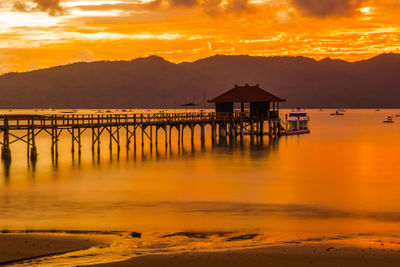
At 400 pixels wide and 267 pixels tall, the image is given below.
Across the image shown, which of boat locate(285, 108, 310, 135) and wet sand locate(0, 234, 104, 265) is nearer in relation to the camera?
wet sand locate(0, 234, 104, 265)

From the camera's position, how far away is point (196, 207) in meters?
26.0

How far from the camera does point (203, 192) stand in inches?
1222

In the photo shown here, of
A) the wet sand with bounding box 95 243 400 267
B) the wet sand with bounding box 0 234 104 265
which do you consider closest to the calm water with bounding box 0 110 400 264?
the wet sand with bounding box 0 234 104 265

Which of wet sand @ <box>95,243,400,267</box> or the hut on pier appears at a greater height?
the hut on pier

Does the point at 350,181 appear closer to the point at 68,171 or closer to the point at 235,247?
the point at 68,171

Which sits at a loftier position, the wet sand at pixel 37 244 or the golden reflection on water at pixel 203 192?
the wet sand at pixel 37 244

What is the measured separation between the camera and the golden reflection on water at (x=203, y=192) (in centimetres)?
2233

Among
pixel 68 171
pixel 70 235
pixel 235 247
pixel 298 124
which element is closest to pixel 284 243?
pixel 235 247

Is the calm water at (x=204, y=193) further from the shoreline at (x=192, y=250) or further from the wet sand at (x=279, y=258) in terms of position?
the wet sand at (x=279, y=258)

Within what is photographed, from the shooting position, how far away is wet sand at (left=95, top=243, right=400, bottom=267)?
1515 cm

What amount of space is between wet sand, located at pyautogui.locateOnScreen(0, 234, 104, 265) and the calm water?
2283 millimetres

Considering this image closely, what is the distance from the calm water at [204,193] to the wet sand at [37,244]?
228cm

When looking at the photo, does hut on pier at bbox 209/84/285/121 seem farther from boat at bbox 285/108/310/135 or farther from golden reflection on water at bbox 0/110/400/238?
golden reflection on water at bbox 0/110/400/238

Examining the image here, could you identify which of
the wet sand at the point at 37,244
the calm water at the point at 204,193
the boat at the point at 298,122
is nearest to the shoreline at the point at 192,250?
the wet sand at the point at 37,244
